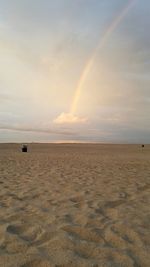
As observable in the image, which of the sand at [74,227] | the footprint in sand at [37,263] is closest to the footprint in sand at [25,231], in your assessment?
the sand at [74,227]

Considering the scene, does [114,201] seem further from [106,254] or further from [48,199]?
[106,254]

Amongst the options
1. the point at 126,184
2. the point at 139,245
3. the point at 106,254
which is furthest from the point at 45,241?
the point at 126,184

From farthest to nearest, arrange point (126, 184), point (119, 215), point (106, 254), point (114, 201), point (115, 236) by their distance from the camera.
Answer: point (126, 184) < point (114, 201) < point (119, 215) < point (115, 236) < point (106, 254)

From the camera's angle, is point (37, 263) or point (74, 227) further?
point (74, 227)

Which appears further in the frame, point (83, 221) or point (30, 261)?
point (83, 221)

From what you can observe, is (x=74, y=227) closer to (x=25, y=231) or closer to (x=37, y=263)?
(x=25, y=231)

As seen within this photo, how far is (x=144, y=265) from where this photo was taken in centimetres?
316

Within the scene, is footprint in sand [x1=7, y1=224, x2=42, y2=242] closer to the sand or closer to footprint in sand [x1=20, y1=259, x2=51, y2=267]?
the sand

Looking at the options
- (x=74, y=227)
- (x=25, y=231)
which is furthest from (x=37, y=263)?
(x=74, y=227)

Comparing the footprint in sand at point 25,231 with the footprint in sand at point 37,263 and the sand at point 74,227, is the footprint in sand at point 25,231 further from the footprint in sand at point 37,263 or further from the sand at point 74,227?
the footprint in sand at point 37,263

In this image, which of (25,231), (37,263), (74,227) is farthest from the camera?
(74,227)

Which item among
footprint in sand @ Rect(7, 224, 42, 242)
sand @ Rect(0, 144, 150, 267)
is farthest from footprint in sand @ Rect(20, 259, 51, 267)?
footprint in sand @ Rect(7, 224, 42, 242)

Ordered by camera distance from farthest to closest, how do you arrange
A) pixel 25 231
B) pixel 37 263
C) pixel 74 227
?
pixel 74 227
pixel 25 231
pixel 37 263

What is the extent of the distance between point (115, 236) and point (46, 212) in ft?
5.68
